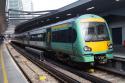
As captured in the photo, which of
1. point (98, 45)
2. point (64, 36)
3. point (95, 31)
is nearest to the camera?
point (98, 45)

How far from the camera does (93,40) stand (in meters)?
15.7

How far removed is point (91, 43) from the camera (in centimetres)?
1552

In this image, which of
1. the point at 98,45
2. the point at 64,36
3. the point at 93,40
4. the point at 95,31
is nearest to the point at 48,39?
the point at 64,36

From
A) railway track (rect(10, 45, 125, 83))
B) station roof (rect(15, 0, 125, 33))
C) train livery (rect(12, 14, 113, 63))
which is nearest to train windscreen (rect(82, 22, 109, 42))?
train livery (rect(12, 14, 113, 63))

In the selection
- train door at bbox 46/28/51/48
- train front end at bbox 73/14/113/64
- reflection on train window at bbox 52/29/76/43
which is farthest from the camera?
train door at bbox 46/28/51/48

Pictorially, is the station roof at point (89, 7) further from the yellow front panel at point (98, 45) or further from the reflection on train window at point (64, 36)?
the yellow front panel at point (98, 45)

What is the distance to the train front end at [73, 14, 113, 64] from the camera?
15.2m

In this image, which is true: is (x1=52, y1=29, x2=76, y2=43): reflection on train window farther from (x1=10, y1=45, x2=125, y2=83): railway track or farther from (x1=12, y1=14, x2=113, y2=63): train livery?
(x1=10, y1=45, x2=125, y2=83): railway track

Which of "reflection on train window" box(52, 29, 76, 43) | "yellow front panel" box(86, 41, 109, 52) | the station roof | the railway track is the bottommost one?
the railway track

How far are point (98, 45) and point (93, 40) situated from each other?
1.18 feet

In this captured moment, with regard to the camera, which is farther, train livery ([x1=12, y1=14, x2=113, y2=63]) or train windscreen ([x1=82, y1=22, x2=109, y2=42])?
train windscreen ([x1=82, y1=22, x2=109, y2=42])

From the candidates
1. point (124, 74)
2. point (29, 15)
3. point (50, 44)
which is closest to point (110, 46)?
point (124, 74)

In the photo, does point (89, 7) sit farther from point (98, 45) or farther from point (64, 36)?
point (98, 45)

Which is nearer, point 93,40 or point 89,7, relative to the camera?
point 93,40
